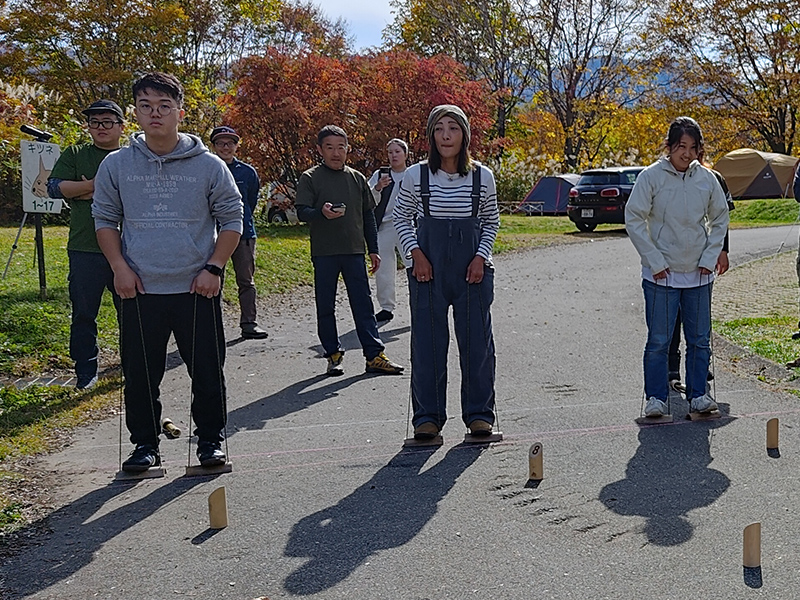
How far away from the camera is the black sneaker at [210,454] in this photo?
5637 millimetres

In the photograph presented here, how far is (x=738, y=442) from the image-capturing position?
609 centimetres

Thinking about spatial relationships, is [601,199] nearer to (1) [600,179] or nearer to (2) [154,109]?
(1) [600,179]

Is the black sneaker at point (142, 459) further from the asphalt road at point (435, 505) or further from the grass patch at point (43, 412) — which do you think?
the grass patch at point (43, 412)

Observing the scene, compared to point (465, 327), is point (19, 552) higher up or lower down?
lower down

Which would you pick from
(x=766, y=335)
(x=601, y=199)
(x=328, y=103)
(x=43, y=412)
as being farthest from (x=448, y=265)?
(x=601, y=199)

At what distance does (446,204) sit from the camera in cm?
611

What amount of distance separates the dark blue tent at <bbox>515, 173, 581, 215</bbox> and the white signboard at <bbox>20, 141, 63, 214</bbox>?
80.6 ft

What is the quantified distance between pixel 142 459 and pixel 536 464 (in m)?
2.14

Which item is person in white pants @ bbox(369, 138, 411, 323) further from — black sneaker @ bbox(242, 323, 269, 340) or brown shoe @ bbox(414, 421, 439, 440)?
brown shoe @ bbox(414, 421, 439, 440)

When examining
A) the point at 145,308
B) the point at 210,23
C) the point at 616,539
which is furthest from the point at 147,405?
the point at 210,23

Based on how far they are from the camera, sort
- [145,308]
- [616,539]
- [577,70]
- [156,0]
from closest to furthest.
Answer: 1. [616,539]
2. [145,308]
3. [156,0]
4. [577,70]

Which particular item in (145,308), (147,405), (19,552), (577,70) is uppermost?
(577,70)

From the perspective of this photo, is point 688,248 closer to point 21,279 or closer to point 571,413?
point 571,413

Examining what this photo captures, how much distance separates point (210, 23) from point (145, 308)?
117 feet
